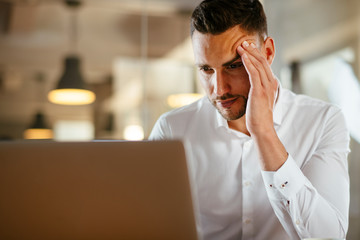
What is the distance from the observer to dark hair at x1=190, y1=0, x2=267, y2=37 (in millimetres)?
1475

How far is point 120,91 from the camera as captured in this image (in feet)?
13.6

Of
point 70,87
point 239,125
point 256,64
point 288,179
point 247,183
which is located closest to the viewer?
point 288,179

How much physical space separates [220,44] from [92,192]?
842mm

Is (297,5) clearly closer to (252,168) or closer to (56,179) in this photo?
(252,168)

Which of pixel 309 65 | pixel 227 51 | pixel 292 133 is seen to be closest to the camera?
pixel 227 51

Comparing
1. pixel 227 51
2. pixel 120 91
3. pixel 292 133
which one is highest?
pixel 120 91

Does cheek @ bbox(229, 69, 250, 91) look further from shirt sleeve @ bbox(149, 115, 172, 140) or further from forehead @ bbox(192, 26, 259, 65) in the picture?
shirt sleeve @ bbox(149, 115, 172, 140)

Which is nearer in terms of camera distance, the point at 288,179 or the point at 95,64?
the point at 288,179

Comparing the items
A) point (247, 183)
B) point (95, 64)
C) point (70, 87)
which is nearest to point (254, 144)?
point (247, 183)

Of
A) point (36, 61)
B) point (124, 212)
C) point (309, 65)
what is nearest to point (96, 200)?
point (124, 212)

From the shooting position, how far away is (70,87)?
3.93 metres

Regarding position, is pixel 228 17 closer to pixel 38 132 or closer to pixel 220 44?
pixel 220 44

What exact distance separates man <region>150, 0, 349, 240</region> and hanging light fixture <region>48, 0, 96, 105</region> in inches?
94.8

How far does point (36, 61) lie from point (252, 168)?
309 centimetres
